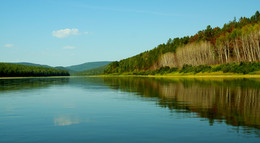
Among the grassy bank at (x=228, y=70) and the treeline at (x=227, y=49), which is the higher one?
the treeline at (x=227, y=49)

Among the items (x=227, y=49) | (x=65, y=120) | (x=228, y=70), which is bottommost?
(x=65, y=120)

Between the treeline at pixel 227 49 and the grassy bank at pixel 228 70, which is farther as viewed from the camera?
the treeline at pixel 227 49

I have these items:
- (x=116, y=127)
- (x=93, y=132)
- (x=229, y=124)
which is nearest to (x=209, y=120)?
(x=229, y=124)

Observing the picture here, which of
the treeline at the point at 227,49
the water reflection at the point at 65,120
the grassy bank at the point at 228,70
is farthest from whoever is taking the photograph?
the treeline at the point at 227,49

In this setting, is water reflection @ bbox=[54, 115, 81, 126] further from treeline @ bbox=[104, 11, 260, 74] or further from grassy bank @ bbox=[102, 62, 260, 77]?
treeline @ bbox=[104, 11, 260, 74]

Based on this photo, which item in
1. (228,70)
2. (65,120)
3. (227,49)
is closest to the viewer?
(65,120)

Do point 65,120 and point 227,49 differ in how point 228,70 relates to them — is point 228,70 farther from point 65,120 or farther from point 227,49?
point 65,120

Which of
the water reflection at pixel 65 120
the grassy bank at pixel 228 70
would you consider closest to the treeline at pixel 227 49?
the grassy bank at pixel 228 70

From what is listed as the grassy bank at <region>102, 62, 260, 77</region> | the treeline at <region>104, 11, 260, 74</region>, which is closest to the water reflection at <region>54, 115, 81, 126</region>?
the grassy bank at <region>102, 62, 260, 77</region>

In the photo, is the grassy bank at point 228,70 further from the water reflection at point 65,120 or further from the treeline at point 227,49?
the water reflection at point 65,120

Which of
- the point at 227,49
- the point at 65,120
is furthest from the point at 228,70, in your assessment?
the point at 65,120

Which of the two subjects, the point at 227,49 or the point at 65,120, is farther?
the point at 227,49

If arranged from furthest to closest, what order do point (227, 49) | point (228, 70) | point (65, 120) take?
point (227, 49) → point (228, 70) → point (65, 120)

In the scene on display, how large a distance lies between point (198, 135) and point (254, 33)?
12498 cm
